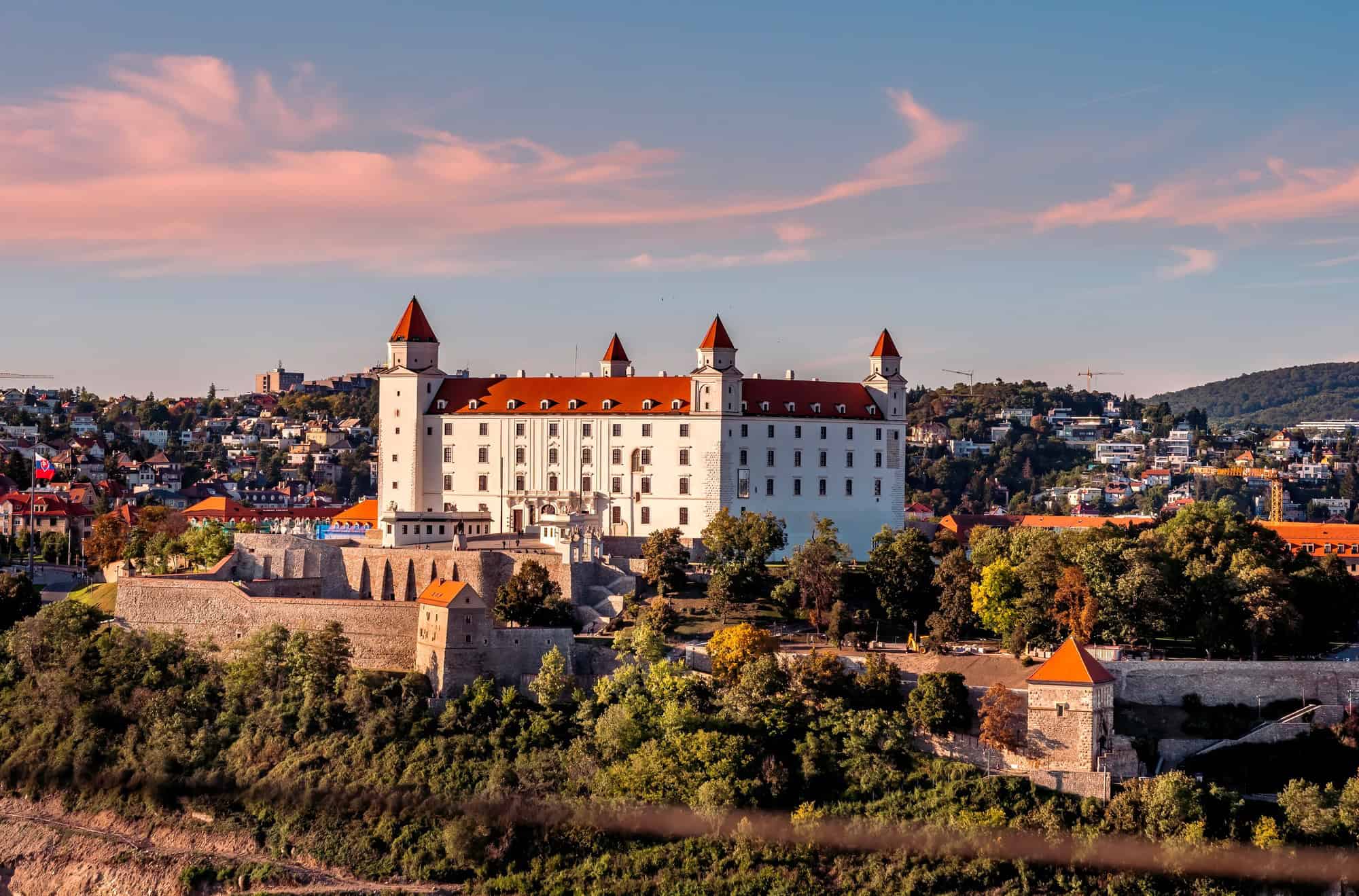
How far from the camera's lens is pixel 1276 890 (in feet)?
124

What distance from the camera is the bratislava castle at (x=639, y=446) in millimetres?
57531

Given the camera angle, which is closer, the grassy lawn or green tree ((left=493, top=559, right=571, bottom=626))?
green tree ((left=493, top=559, right=571, bottom=626))

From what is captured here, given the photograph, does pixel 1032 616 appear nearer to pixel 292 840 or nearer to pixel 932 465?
pixel 292 840

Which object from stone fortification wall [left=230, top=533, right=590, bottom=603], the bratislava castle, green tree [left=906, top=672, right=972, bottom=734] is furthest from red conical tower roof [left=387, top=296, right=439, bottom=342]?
green tree [left=906, top=672, right=972, bottom=734]

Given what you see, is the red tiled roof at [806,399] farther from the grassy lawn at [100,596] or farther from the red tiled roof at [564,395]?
the grassy lawn at [100,596]

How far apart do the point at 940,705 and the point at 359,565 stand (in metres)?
18.9

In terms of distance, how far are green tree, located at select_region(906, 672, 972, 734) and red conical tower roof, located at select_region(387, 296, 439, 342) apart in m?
26.0

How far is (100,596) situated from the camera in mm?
55750

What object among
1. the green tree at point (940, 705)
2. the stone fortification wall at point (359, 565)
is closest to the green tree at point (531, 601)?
the stone fortification wall at point (359, 565)

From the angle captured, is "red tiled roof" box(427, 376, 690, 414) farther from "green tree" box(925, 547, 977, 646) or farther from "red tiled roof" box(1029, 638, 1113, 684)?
"red tiled roof" box(1029, 638, 1113, 684)

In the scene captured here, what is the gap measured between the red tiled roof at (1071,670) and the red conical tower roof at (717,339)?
19835 mm

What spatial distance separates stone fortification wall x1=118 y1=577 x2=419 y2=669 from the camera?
152 ft

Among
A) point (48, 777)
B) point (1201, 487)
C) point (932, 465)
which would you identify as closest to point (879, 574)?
point (48, 777)

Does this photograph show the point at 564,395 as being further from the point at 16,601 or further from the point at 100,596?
the point at 16,601
